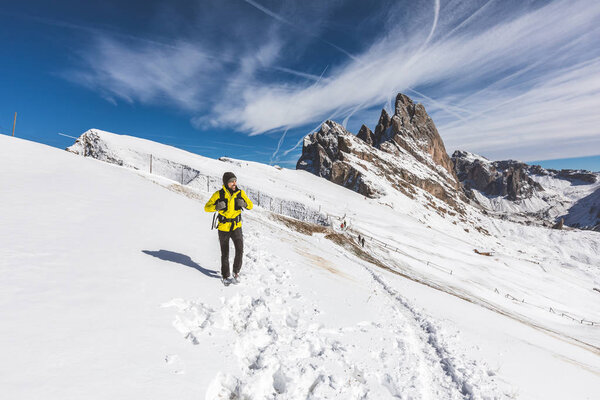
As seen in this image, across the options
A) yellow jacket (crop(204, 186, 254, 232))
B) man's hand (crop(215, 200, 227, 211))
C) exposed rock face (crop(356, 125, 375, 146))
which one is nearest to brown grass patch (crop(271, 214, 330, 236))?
yellow jacket (crop(204, 186, 254, 232))

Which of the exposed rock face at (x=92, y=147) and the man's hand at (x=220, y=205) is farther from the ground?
the exposed rock face at (x=92, y=147)

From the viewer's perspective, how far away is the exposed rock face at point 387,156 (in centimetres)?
8800

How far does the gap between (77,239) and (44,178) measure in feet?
22.4

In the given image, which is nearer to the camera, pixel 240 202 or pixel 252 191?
pixel 240 202

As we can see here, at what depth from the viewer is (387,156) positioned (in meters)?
118

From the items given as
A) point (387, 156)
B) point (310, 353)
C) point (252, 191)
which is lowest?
point (310, 353)

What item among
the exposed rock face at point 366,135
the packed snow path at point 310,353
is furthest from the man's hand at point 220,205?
the exposed rock face at point 366,135

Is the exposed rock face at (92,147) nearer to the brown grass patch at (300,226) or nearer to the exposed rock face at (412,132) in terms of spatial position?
the brown grass patch at (300,226)

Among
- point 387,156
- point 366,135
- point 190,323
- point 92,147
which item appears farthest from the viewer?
point 366,135

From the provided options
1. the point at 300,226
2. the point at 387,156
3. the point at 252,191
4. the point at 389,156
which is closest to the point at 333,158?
the point at 387,156

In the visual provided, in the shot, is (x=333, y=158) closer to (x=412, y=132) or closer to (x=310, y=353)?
(x=412, y=132)

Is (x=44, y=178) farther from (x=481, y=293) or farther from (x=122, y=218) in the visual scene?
(x=481, y=293)

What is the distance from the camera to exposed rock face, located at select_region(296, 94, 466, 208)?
8800 cm

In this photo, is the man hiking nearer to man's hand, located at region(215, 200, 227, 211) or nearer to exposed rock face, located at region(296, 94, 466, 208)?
man's hand, located at region(215, 200, 227, 211)
